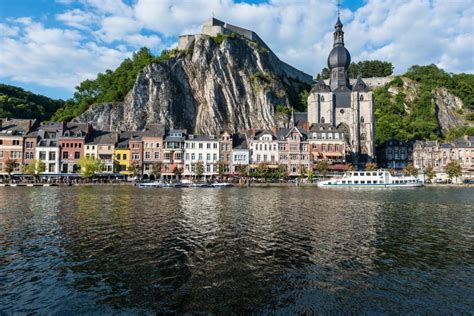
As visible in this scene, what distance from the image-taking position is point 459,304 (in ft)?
31.4

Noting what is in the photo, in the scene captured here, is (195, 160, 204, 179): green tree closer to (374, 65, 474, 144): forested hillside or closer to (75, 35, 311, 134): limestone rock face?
(75, 35, 311, 134): limestone rock face

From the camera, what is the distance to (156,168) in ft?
224

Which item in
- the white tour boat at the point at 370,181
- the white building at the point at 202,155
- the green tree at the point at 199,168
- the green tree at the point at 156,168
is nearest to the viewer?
the white tour boat at the point at 370,181

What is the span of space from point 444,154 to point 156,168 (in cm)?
7212

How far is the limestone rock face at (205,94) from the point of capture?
286 feet

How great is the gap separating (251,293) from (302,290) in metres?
1.59

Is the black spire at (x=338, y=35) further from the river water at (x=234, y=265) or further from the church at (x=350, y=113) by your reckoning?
Result: the river water at (x=234, y=265)

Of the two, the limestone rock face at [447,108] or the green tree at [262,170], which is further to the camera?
the limestone rock face at [447,108]

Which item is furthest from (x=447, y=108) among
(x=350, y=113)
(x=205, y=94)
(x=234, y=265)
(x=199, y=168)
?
(x=234, y=265)

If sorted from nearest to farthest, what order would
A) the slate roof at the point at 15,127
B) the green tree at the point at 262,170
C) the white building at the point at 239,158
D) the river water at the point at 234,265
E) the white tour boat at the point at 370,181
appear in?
the river water at the point at 234,265
the white tour boat at the point at 370,181
the green tree at the point at 262,170
the slate roof at the point at 15,127
the white building at the point at 239,158

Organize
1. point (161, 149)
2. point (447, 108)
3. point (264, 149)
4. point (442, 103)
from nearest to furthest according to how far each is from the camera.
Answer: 1. point (161, 149)
2. point (264, 149)
3. point (447, 108)
4. point (442, 103)

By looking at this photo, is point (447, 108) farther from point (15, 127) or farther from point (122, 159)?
point (15, 127)

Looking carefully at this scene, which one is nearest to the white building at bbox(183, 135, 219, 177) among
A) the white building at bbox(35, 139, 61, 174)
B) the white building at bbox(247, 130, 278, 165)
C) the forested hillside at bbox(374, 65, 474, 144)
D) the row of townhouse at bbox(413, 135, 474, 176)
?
the white building at bbox(247, 130, 278, 165)

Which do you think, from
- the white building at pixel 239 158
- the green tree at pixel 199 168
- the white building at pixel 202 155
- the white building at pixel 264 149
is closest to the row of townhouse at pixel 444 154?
the white building at pixel 264 149
